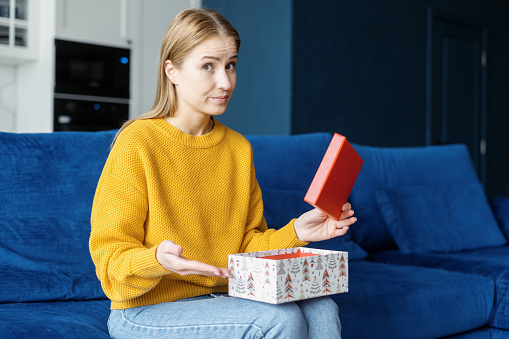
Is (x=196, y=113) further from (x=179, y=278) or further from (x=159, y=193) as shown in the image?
(x=179, y=278)

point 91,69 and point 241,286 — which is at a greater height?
point 91,69

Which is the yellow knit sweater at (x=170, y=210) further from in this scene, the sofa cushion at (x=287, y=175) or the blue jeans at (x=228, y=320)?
the sofa cushion at (x=287, y=175)

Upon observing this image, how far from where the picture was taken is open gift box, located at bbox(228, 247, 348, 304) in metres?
1.17

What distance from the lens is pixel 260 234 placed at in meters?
1.53

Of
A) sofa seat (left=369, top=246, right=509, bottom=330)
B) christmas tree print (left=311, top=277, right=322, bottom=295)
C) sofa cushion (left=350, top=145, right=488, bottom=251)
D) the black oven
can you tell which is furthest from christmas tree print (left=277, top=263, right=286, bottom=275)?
the black oven

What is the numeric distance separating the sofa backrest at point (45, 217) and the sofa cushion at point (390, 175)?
1.23 m

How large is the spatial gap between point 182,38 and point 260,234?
0.52m

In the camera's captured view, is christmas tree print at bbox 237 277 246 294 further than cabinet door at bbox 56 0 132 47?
No

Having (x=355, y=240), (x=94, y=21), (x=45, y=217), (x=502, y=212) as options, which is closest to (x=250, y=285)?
(x=45, y=217)

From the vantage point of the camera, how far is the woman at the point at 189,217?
1.19 m

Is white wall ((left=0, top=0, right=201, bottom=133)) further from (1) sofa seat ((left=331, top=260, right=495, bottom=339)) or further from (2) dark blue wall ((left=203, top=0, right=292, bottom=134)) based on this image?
(1) sofa seat ((left=331, top=260, right=495, bottom=339))

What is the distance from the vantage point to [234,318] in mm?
1182

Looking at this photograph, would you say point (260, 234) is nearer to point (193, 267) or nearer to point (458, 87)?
point (193, 267)

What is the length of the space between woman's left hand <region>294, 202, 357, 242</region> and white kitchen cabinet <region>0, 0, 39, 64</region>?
10.4 feet
